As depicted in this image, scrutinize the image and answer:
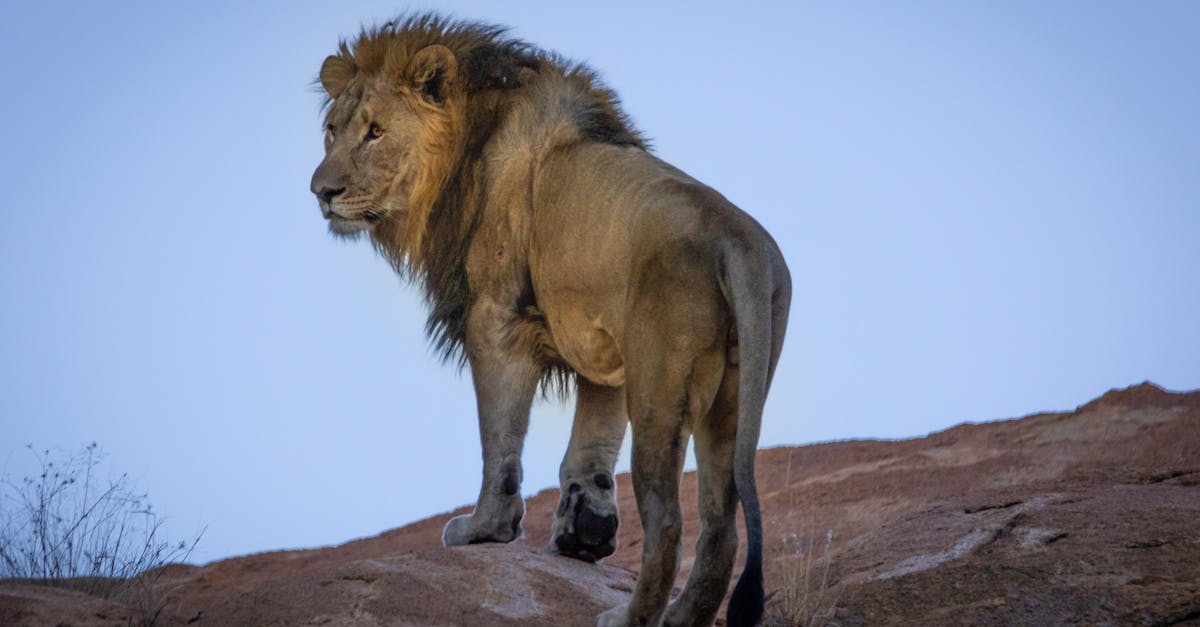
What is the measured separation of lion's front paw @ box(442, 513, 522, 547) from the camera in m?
6.38

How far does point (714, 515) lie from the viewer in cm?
516

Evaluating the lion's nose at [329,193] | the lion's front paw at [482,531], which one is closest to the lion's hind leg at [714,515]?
the lion's front paw at [482,531]

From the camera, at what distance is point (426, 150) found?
6.80 metres

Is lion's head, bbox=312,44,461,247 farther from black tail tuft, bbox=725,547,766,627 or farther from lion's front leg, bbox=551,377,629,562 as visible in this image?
black tail tuft, bbox=725,547,766,627

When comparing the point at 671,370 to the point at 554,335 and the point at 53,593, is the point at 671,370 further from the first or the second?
the point at 53,593

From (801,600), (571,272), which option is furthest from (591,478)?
(801,600)

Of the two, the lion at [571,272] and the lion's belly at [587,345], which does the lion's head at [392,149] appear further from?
the lion's belly at [587,345]

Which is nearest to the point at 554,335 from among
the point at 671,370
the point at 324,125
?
the point at 671,370

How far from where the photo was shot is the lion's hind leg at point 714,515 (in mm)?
5070

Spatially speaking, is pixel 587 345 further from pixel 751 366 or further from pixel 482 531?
pixel 751 366

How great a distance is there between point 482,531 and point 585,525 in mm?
445

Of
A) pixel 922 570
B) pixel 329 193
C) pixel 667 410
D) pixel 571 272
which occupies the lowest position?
pixel 922 570

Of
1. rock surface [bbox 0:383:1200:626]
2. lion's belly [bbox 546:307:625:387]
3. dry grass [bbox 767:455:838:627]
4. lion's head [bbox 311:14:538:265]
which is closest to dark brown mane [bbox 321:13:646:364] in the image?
lion's head [bbox 311:14:538:265]

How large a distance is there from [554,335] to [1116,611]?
8.03 feet
